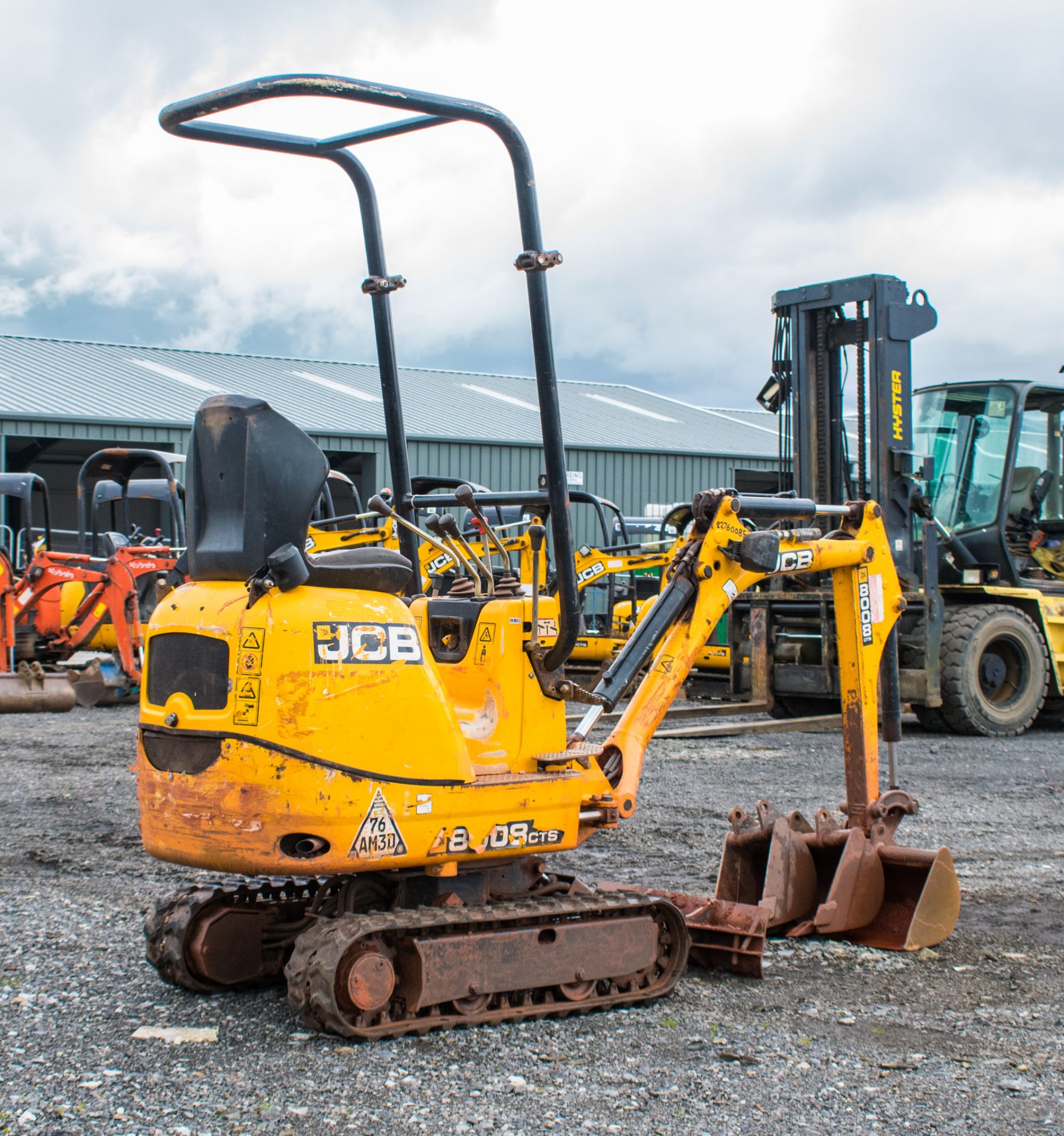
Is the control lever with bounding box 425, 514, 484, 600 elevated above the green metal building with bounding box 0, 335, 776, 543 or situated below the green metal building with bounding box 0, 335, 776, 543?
below

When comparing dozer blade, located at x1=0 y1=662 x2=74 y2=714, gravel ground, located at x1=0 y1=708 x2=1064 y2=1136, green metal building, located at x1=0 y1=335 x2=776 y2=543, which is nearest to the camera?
gravel ground, located at x1=0 y1=708 x2=1064 y2=1136

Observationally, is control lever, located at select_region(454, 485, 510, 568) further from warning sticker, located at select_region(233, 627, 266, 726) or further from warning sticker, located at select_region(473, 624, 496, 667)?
warning sticker, located at select_region(233, 627, 266, 726)

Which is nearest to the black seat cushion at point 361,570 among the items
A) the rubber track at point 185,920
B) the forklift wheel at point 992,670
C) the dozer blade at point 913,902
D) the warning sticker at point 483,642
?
the warning sticker at point 483,642

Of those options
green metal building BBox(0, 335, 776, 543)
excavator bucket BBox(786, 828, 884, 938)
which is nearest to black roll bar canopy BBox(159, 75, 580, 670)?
excavator bucket BBox(786, 828, 884, 938)

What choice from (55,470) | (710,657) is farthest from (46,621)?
(55,470)

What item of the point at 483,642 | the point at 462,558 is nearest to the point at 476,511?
the point at 462,558

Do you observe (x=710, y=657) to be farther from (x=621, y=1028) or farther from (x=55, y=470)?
(x=55, y=470)

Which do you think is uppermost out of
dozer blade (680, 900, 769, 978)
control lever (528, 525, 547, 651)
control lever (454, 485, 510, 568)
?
control lever (454, 485, 510, 568)

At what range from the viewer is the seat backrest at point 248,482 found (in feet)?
12.6

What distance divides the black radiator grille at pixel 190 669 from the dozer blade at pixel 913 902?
2.59 m

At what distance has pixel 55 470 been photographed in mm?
32844

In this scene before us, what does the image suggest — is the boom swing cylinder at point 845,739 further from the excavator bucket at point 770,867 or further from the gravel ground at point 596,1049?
the gravel ground at point 596,1049

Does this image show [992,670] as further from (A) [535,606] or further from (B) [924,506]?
(A) [535,606]

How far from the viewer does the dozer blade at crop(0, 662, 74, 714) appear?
13078 mm
